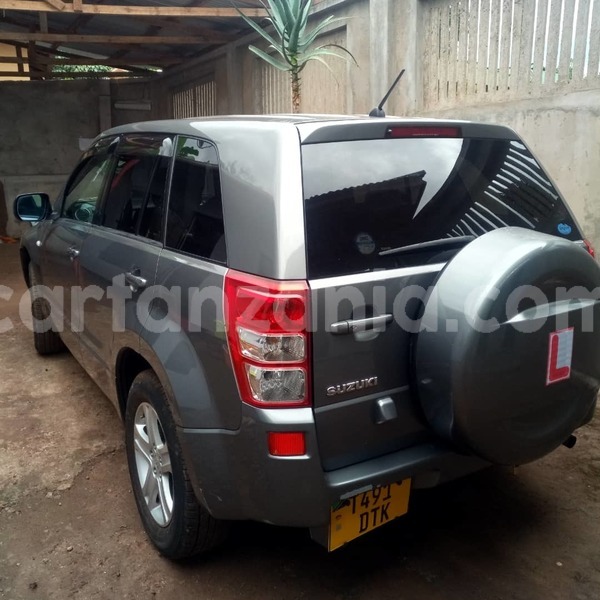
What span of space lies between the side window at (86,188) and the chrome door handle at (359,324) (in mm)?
1971

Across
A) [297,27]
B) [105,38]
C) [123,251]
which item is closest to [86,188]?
[123,251]

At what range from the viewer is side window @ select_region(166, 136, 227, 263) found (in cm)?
214

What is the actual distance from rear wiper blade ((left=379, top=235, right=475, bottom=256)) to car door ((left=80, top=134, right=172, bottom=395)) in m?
0.98

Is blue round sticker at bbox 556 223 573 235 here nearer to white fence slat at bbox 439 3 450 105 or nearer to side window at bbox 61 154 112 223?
side window at bbox 61 154 112 223

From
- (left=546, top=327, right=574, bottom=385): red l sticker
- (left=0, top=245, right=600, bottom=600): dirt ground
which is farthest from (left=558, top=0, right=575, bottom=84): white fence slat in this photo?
(left=546, top=327, right=574, bottom=385): red l sticker

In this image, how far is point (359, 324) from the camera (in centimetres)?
192

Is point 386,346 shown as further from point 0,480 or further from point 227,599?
point 0,480

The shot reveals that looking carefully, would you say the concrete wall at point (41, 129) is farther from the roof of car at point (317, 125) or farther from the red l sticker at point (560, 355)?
the red l sticker at point (560, 355)

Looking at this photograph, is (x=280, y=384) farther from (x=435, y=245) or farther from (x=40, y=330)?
(x=40, y=330)

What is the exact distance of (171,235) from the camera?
7.93ft

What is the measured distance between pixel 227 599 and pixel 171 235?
141cm

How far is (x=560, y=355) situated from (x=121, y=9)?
7201 mm

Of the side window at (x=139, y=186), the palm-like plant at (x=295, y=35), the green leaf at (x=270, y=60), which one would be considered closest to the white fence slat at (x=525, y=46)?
the palm-like plant at (x=295, y=35)

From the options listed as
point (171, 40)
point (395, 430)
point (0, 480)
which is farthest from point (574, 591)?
point (171, 40)
